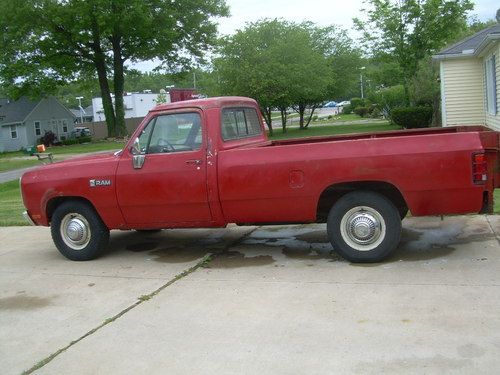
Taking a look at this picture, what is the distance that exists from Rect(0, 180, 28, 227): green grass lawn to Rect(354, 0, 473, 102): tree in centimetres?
1881

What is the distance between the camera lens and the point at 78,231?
712 centimetres

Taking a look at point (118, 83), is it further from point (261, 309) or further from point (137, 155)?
point (261, 309)

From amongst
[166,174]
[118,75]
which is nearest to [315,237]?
[166,174]

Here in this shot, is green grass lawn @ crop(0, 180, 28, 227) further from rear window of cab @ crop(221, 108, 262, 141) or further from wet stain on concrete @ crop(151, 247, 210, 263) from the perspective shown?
rear window of cab @ crop(221, 108, 262, 141)

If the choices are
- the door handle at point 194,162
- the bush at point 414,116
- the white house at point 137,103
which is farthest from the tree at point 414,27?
the white house at point 137,103

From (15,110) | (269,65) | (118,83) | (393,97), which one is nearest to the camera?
(269,65)

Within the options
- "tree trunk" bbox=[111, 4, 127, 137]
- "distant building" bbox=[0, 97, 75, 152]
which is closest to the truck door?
"tree trunk" bbox=[111, 4, 127, 137]

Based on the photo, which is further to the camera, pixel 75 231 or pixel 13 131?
pixel 13 131

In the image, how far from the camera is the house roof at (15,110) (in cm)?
5064

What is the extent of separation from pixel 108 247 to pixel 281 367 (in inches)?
181

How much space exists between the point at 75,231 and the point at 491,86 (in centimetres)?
1467

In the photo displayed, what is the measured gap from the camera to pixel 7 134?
168 feet

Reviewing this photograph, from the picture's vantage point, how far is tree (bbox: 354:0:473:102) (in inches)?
1099

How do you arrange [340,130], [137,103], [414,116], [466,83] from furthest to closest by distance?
[137,103], [340,130], [414,116], [466,83]
